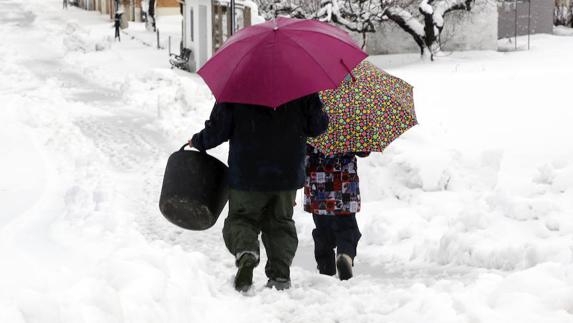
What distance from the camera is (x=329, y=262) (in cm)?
615

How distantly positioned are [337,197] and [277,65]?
Answer: 1308 millimetres

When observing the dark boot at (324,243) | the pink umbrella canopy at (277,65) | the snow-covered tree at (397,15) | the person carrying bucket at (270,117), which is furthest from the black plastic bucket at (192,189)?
the snow-covered tree at (397,15)

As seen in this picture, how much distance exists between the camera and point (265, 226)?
209 inches

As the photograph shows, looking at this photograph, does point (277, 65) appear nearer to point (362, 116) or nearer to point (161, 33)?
point (362, 116)

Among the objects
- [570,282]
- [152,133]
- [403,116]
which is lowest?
[152,133]

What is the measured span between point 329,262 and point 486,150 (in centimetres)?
373

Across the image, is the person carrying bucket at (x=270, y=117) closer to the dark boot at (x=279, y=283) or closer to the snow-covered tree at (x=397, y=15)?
the dark boot at (x=279, y=283)

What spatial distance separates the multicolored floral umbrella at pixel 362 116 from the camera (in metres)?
5.50

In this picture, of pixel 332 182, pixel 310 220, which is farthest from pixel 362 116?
pixel 310 220

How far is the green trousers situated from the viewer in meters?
5.12

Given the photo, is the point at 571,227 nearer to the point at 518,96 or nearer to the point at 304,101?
the point at 304,101

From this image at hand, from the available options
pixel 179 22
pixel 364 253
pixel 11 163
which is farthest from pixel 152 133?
pixel 179 22

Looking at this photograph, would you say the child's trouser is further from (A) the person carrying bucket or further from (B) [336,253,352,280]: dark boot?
(A) the person carrying bucket

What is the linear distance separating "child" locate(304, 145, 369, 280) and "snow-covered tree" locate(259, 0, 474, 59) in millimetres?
18520
